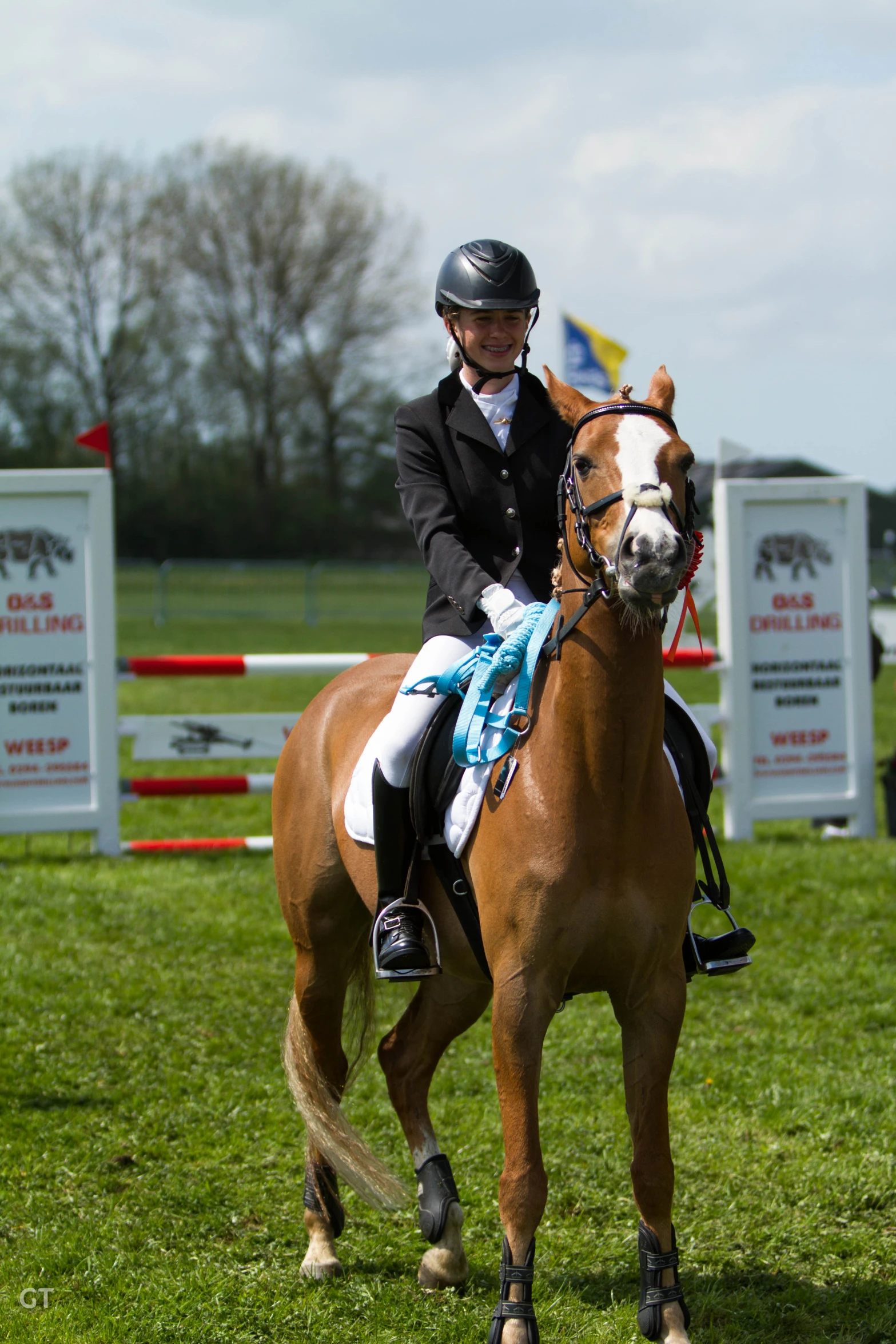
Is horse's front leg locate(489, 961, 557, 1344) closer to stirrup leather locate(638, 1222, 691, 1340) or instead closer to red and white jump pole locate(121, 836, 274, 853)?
stirrup leather locate(638, 1222, 691, 1340)

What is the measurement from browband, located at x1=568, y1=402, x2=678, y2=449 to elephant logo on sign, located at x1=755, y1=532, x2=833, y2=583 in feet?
23.0

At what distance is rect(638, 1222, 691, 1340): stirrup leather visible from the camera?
11.1ft

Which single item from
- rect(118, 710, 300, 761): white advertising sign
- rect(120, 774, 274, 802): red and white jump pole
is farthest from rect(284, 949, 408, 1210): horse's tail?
rect(118, 710, 300, 761): white advertising sign

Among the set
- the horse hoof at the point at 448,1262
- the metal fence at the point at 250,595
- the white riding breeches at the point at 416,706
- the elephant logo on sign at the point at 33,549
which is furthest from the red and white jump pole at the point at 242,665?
the metal fence at the point at 250,595

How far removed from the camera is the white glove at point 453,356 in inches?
161

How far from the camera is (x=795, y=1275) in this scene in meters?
4.03

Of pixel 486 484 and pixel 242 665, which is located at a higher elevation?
pixel 486 484

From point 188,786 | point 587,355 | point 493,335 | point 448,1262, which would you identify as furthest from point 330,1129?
point 587,355

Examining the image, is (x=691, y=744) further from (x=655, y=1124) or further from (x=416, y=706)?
(x=655, y=1124)

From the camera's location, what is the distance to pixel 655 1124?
11.1ft

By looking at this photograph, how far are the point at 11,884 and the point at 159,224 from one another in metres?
39.3

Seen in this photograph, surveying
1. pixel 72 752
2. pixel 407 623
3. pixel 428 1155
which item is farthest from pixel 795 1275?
pixel 407 623

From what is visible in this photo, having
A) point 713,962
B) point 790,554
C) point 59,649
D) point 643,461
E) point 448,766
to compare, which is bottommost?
point 713,962

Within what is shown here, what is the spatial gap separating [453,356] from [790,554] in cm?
644
